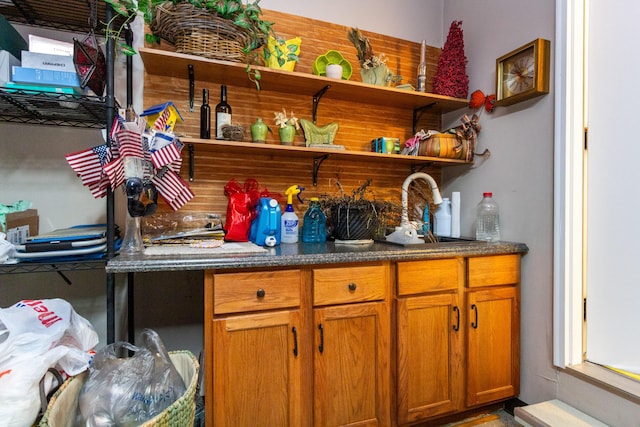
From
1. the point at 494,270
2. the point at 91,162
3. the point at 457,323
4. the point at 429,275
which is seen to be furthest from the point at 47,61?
the point at 494,270

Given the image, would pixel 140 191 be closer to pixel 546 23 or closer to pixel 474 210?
pixel 474 210

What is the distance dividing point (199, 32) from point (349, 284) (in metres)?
1.34

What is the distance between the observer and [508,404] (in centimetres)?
181

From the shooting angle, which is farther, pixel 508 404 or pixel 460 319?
pixel 508 404

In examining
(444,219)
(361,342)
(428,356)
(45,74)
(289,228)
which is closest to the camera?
(45,74)

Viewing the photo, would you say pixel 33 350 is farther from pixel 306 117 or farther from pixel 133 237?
pixel 306 117

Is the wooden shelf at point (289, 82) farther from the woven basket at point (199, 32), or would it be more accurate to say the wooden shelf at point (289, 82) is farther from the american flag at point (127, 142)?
the american flag at point (127, 142)

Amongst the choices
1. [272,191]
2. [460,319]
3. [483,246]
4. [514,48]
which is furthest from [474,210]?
[272,191]

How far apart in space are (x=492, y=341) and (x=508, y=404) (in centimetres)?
42

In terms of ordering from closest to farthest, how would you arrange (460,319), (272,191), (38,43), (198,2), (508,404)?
(38,43)
(198,2)
(460,319)
(508,404)
(272,191)

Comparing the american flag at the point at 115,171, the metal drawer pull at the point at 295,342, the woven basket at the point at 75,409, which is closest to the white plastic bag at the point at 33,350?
the woven basket at the point at 75,409

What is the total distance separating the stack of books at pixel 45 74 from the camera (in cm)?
122

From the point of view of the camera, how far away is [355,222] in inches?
68.7

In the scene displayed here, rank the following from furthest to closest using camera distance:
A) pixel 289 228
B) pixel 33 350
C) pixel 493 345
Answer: pixel 289 228 < pixel 493 345 < pixel 33 350
